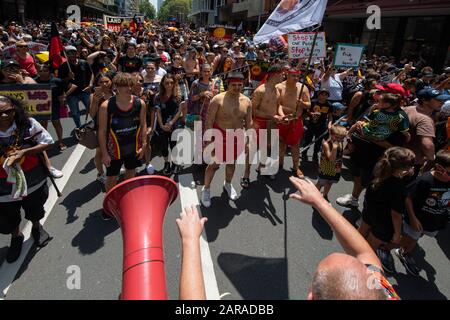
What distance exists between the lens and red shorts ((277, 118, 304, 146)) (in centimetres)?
482

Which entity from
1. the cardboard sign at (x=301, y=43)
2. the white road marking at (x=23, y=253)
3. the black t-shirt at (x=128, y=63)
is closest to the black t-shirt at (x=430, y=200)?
the white road marking at (x=23, y=253)

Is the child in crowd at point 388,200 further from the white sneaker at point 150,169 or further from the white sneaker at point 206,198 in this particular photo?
the white sneaker at point 150,169

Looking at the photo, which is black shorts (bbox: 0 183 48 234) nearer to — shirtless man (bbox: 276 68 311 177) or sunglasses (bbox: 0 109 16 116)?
sunglasses (bbox: 0 109 16 116)

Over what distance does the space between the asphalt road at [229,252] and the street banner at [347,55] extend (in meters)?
4.68

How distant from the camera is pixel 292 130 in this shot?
4828 millimetres

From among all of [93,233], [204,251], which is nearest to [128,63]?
[93,233]

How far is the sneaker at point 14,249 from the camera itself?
9.53 ft

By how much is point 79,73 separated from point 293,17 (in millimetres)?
4671

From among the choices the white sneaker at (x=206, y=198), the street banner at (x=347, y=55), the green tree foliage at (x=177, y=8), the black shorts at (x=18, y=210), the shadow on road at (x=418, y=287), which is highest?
the green tree foliage at (x=177, y=8)

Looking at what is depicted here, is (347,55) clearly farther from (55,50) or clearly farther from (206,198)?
(55,50)

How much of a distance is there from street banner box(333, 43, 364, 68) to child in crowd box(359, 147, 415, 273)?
208 inches

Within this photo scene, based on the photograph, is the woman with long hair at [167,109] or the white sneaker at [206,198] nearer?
the white sneaker at [206,198]
